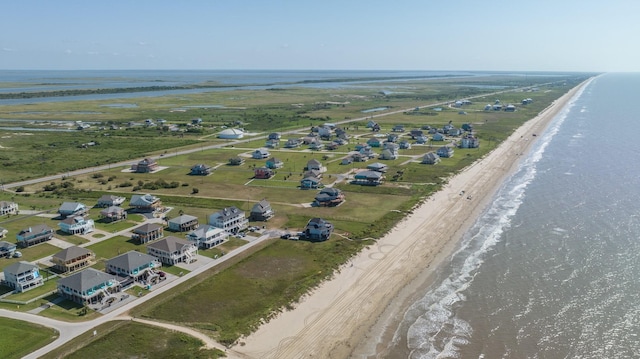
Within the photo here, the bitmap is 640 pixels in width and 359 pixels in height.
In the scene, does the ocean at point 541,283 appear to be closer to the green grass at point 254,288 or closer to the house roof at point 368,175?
the green grass at point 254,288

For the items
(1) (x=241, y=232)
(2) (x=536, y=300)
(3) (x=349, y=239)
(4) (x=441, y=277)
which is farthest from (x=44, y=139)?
(2) (x=536, y=300)

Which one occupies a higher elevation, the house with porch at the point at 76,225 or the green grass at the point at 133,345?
the house with porch at the point at 76,225

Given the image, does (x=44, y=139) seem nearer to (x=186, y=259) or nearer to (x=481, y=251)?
(x=186, y=259)

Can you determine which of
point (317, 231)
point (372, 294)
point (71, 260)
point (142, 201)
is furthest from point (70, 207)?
point (372, 294)

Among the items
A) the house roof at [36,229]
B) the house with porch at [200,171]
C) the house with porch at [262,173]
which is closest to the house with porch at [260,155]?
the house with porch at [200,171]

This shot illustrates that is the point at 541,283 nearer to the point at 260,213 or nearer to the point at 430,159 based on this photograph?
the point at 260,213

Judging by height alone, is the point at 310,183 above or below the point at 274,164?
below
